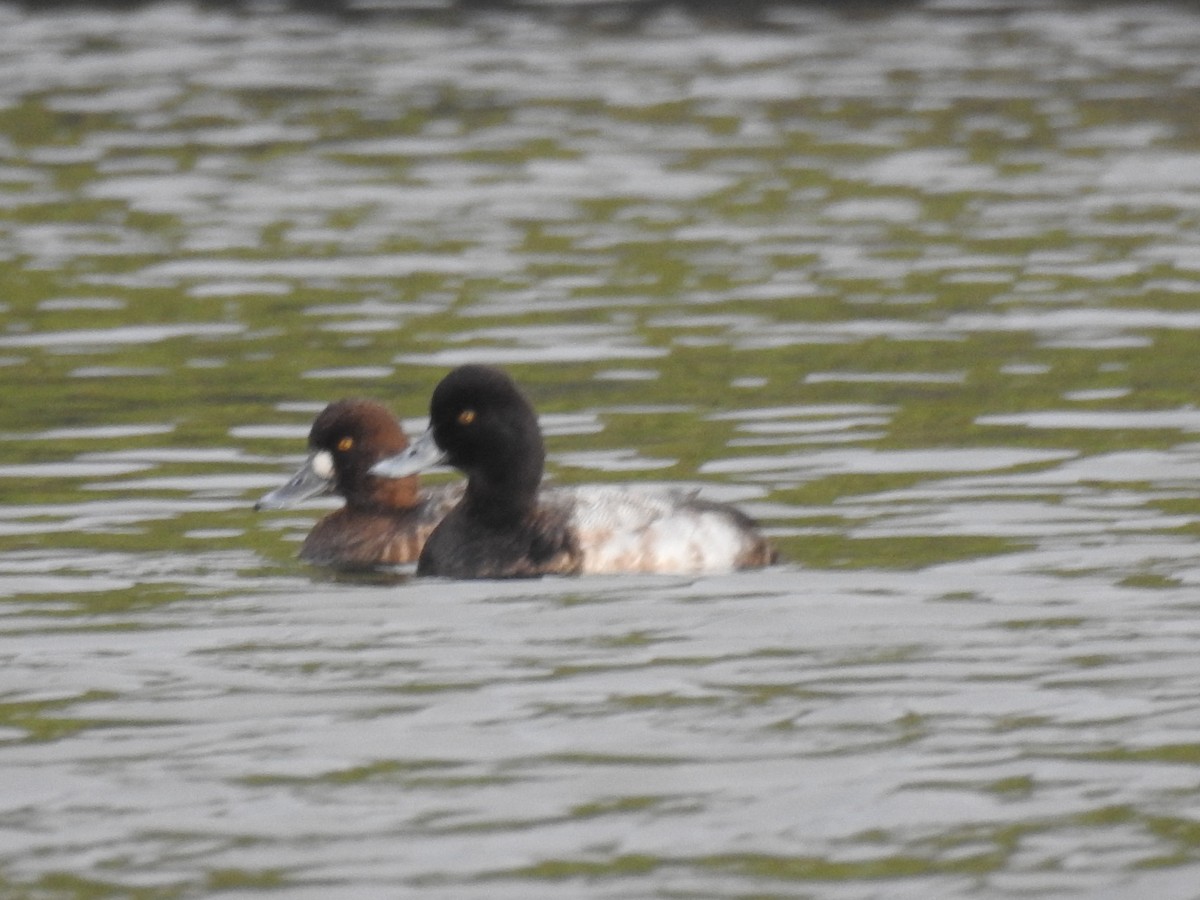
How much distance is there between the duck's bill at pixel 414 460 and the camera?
1108 cm

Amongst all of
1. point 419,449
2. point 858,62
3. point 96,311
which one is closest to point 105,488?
point 419,449

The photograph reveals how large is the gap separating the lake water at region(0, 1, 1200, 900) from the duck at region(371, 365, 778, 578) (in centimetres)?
13

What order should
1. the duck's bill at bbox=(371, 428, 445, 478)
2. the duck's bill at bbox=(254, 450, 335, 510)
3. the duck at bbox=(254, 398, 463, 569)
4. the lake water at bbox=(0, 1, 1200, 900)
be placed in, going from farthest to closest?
1. the duck's bill at bbox=(254, 450, 335, 510)
2. the duck at bbox=(254, 398, 463, 569)
3. the duck's bill at bbox=(371, 428, 445, 478)
4. the lake water at bbox=(0, 1, 1200, 900)

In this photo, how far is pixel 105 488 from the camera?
41.0 feet

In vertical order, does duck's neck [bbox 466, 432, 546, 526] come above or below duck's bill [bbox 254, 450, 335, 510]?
above

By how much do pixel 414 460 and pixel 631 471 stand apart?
168 centimetres

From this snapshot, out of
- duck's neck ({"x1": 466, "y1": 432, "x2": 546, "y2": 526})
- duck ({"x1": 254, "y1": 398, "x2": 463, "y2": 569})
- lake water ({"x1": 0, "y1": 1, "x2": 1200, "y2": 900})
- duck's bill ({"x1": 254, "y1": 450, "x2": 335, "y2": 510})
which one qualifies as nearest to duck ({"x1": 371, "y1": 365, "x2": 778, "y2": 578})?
duck's neck ({"x1": 466, "y1": 432, "x2": 546, "y2": 526})

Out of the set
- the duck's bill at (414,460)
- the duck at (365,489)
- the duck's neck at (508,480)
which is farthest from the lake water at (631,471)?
the duck's bill at (414,460)

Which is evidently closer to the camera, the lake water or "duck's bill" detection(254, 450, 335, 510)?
the lake water

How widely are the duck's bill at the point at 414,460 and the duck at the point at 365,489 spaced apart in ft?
0.55

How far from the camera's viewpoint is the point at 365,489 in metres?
11.8

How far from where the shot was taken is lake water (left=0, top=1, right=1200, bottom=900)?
7.20m

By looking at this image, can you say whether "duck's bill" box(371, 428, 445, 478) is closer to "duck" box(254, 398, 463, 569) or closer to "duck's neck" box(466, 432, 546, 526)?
"duck" box(254, 398, 463, 569)

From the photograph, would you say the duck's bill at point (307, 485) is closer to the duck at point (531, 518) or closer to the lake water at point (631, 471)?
the lake water at point (631, 471)
